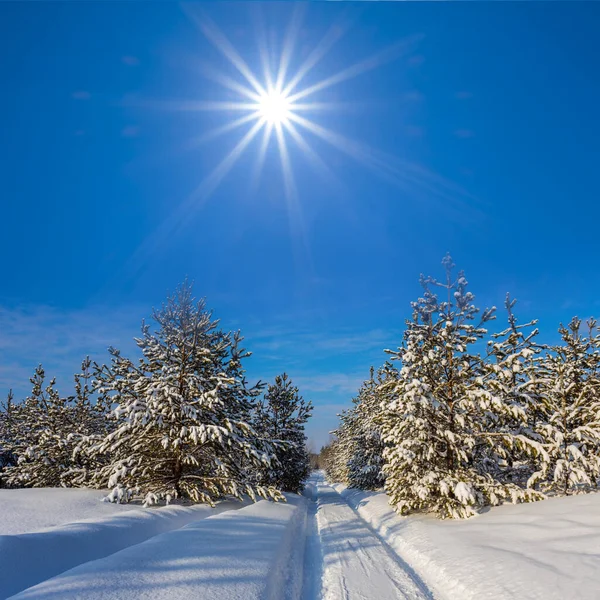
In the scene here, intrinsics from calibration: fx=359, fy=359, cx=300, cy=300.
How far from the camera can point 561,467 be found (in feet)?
37.8

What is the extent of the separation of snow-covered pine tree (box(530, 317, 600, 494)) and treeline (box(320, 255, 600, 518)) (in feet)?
0.12

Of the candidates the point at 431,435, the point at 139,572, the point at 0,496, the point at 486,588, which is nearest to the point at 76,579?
the point at 139,572

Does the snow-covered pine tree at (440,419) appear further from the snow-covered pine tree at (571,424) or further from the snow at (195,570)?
the snow at (195,570)

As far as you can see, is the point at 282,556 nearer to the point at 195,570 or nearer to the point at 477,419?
Answer: the point at 195,570

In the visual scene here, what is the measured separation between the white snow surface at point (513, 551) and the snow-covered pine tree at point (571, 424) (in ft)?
6.35

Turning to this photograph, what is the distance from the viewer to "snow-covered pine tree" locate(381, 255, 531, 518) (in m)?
11.8

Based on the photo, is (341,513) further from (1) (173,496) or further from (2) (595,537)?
(2) (595,537)

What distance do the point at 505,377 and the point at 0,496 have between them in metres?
16.8

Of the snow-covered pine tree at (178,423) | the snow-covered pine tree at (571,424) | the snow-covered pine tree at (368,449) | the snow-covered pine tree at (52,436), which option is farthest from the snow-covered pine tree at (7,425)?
the snow-covered pine tree at (571,424)

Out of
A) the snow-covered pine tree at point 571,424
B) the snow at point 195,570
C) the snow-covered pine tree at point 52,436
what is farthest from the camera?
the snow-covered pine tree at point 52,436

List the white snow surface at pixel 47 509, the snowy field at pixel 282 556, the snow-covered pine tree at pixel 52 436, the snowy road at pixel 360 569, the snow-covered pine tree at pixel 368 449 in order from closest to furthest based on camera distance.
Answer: the snowy field at pixel 282 556 → the snowy road at pixel 360 569 → the white snow surface at pixel 47 509 → the snow-covered pine tree at pixel 52 436 → the snow-covered pine tree at pixel 368 449

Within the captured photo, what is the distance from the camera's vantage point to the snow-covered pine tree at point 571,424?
11.5 metres

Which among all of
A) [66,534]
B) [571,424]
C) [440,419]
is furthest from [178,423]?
[571,424]

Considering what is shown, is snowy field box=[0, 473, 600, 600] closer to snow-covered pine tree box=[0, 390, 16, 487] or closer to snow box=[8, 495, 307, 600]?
snow box=[8, 495, 307, 600]
